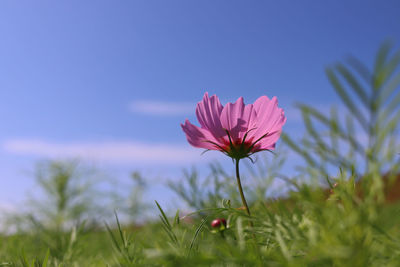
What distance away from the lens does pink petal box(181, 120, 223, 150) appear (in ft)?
1.91

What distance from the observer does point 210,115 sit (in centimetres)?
59

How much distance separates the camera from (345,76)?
31cm

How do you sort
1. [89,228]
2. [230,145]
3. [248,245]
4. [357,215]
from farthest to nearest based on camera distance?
[89,228] < [230,145] < [248,245] < [357,215]

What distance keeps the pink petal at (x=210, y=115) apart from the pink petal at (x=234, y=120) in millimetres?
12

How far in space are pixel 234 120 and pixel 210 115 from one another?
4 cm

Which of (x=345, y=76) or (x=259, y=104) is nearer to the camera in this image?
(x=345, y=76)

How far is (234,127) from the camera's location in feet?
1.88

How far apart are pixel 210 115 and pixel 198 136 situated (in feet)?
0.14

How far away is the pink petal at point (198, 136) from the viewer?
58cm

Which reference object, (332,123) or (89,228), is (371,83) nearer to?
(332,123)

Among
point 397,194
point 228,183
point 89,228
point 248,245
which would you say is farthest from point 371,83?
point 397,194

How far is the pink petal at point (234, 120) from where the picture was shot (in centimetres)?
57

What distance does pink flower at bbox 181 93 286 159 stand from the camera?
1.87 ft

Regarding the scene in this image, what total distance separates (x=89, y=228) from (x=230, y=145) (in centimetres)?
192
